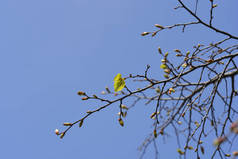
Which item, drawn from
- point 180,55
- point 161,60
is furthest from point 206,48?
point 161,60

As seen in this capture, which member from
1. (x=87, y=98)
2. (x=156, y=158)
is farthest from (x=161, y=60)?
(x=156, y=158)

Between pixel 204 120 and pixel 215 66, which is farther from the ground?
pixel 215 66

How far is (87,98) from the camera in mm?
2062

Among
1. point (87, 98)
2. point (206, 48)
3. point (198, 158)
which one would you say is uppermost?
point (206, 48)

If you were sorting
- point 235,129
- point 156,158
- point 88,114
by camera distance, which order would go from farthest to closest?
point 156,158, point 88,114, point 235,129

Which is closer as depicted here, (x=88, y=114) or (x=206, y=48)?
(x=88, y=114)

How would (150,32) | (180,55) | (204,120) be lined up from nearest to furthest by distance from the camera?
(204,120) < (150,32) < (180,55)

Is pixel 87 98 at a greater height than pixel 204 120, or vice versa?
pixel 87 98

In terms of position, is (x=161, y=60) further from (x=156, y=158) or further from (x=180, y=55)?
(x=156, y=158)

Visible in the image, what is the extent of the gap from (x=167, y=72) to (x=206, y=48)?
18.3 inches

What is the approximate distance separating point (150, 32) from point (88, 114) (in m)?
0.97

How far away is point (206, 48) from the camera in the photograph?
7.51ft

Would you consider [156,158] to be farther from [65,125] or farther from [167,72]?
[65,125]

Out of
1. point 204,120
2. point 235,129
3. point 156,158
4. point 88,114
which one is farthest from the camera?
point 156,158
